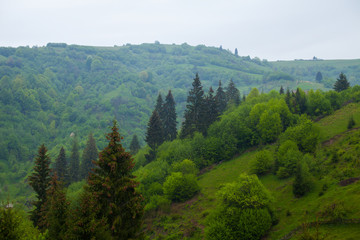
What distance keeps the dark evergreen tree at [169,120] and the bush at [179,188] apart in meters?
28.8

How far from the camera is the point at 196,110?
2820 inches

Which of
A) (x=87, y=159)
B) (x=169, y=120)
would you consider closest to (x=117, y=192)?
(x=169, y=120)

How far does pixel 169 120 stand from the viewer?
76.2 m

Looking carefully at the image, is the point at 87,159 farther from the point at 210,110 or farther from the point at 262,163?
the point at 262,163

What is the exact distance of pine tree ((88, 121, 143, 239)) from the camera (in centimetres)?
1888

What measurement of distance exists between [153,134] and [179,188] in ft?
77.0

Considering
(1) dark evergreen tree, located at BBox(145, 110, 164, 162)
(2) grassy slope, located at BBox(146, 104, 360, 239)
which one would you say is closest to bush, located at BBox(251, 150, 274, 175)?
(2) grassy slope, located at BBox(146, 104, 360, 239)

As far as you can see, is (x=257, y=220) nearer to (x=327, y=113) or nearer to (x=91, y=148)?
(x=327, y=113)

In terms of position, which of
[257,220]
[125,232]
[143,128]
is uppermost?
[125,232]

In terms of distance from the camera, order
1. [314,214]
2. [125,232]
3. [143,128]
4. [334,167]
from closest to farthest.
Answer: [125,232] → [314,214] → [334,167] → [143,128]

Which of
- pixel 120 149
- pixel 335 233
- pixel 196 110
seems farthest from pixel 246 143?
pixel 120 149

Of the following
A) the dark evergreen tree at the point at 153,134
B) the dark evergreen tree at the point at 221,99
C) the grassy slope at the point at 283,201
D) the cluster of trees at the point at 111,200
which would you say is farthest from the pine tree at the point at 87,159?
the cluster of trees at the point at 111,200

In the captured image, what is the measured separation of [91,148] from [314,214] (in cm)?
6925

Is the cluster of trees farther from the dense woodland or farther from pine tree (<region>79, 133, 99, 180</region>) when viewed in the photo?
pine tree (<region>79, 133, 99, 180</region>)
